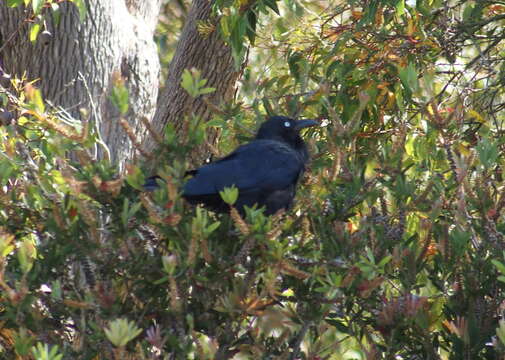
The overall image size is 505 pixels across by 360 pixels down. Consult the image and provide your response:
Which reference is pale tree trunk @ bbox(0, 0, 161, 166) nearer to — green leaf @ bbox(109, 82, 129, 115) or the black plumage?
the black plumage

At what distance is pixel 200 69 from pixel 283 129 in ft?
5.80

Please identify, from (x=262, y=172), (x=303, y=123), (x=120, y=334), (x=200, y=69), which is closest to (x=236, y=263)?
(x=120, y=334)

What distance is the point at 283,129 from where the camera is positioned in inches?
176

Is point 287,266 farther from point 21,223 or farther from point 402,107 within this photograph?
point 402,107

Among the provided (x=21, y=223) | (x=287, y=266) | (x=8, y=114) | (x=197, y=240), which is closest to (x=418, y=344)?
(x=287, y=266)

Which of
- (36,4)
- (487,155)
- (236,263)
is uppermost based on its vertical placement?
(36,4)

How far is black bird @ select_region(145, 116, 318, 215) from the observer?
370cm

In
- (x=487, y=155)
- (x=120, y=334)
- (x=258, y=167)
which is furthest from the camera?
(x=258, y=167)

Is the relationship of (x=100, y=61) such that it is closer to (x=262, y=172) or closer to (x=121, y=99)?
(x=262, y=172)

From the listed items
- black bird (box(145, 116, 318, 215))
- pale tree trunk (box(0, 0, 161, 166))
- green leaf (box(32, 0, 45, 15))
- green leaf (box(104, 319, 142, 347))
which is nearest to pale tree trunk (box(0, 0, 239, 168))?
pale tree trunk (box(0, 0, 161, 166))

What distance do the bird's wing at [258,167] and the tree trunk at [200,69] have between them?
72.7 inches

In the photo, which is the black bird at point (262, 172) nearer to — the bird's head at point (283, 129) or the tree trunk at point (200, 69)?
the bird's head at point (283, 129)

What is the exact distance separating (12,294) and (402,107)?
261 centimetres

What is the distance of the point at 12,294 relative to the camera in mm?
2615
